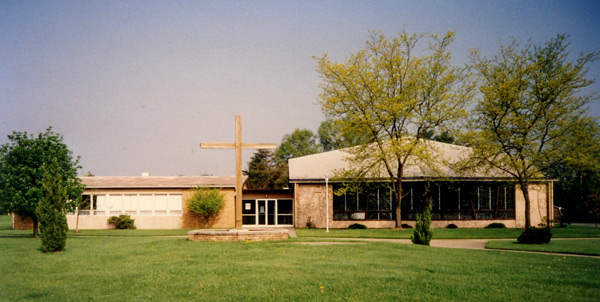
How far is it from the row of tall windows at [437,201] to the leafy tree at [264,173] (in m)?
33.1

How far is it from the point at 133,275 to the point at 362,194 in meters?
23.6

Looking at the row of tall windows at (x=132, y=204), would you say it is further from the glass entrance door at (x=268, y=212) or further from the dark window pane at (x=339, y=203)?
the dark window pane at (x=339, y=203)

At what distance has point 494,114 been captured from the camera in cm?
2898

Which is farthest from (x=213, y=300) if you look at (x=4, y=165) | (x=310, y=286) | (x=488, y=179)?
(x=488, y=179)

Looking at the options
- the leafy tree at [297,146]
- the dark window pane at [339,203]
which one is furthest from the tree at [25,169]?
the leafy tree at [297,146]

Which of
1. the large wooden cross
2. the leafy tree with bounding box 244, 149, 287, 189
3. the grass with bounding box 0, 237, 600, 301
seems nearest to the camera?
the grass with bounding box 0, 237, 600, 301

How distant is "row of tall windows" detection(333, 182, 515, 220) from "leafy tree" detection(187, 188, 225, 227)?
808cm

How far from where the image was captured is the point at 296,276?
9391mm

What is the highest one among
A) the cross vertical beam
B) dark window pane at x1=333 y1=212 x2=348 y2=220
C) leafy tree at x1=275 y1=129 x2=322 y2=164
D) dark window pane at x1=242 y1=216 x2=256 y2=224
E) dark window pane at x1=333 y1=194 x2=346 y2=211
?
leafy tree at x1=275 y1=129 x2=322 y2=164

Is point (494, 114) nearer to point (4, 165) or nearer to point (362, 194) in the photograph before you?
point (362, 194)

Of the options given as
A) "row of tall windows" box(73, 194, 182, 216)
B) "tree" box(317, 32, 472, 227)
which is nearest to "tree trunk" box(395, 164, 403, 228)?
"tree" box(317, 32, 472, 227)

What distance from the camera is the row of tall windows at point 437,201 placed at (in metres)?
31.8

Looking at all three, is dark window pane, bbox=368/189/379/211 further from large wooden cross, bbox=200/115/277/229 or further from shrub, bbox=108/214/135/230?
shrub, bbox=108/214/135/230

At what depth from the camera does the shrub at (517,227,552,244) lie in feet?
59.5
